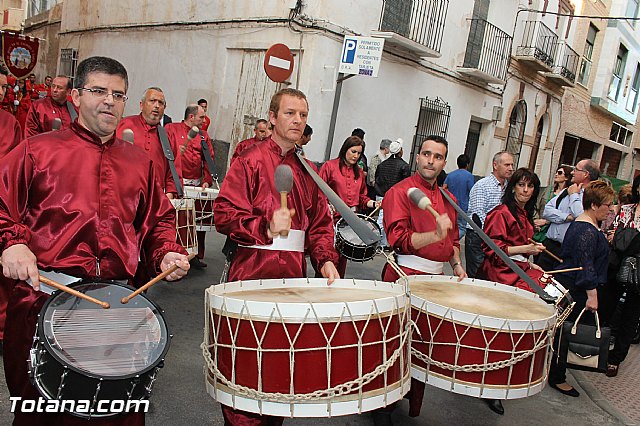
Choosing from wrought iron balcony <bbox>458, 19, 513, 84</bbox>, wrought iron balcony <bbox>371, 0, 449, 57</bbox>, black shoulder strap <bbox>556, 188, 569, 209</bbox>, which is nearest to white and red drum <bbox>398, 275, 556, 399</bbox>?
black shoulder strap <bbox>556, 188, 569, 209</bbox>

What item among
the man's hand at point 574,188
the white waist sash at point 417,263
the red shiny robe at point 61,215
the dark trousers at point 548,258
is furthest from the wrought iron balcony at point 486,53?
the red shiny robe at point 61,215

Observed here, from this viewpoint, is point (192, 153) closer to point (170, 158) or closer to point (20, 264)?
point (170, 158)

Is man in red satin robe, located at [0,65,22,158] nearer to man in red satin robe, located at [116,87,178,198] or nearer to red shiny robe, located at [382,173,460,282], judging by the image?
man in red satin robe, located at [116,87,178,198]

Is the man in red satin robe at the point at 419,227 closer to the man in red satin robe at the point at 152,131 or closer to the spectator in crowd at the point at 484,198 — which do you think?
the spectator in crowd at the point at 484,198

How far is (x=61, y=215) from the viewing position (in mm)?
2426

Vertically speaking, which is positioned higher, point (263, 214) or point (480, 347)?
point (263, 214)

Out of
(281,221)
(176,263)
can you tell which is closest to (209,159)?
(281,221)

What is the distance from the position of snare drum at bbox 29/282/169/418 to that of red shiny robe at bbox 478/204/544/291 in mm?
3258

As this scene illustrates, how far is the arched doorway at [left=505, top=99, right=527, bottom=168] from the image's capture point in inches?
728

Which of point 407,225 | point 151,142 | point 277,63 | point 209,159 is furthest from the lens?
point 277,63

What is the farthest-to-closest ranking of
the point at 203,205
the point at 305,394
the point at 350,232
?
the point at 203,205 → the point at 350,232 → the point at 305,394

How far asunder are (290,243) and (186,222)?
8.31 feet

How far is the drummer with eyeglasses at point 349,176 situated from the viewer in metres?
7.10

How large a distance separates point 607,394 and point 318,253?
11.9 ft
